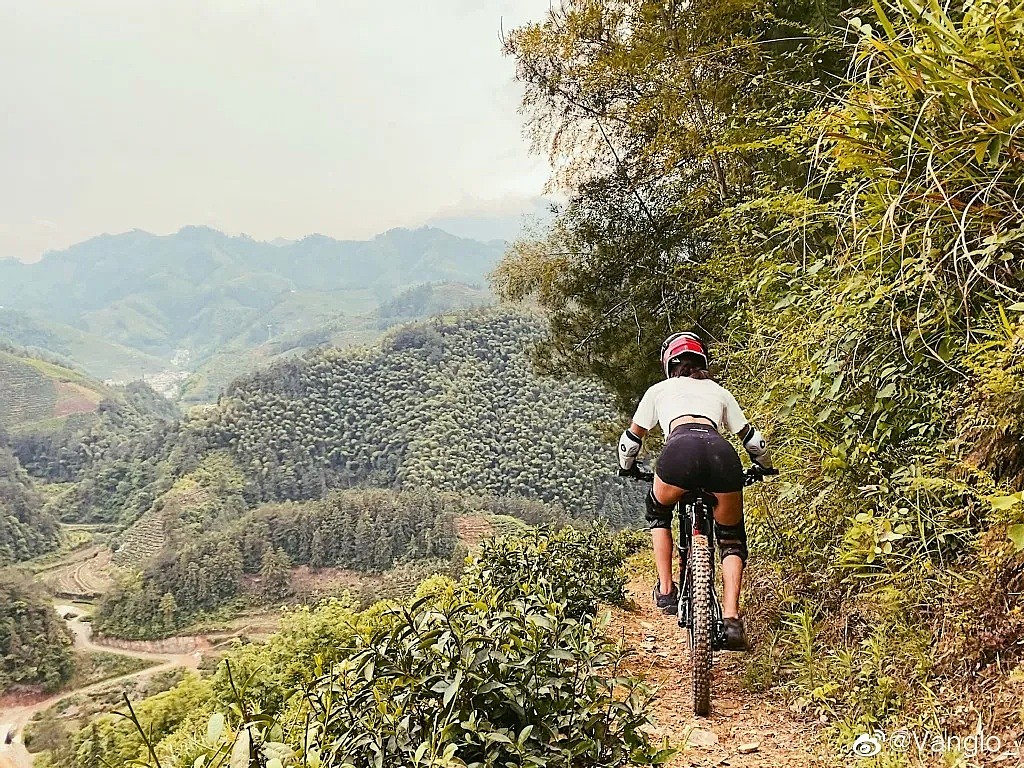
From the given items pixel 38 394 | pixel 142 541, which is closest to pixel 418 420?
pixel 142 541

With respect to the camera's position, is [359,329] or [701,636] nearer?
[701,636]

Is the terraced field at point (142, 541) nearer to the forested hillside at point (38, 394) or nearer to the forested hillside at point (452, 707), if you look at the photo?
the forested hillside at point (38, 394)

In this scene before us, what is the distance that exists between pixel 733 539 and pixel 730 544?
0.03m

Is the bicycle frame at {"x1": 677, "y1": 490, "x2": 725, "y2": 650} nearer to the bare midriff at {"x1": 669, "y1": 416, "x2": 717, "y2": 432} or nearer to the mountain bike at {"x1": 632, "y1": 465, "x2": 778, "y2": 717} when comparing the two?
the mountain bike at {"x1": 632, "y1": 465, "x2": 778, "y2": 717}

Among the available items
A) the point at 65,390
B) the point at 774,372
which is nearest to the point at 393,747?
the point at 774,372

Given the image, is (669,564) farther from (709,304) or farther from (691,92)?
(691,92)

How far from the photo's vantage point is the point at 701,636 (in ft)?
8.19

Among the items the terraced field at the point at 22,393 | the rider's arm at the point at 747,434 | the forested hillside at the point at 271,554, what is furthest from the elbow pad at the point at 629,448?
the terraced field at the point at 22,393

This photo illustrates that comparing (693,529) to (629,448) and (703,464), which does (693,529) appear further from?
(629,448)

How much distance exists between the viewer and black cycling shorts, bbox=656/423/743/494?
268 cm

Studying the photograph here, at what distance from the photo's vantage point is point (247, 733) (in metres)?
0.98

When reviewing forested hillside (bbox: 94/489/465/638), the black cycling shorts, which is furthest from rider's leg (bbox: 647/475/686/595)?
forested hillside (bbox: 94/489/465/638)

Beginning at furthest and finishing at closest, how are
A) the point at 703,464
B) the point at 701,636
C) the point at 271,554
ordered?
the point at 271,554 → the point at 703,464 → the point at 701,636

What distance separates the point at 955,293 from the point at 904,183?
17.1 inches
